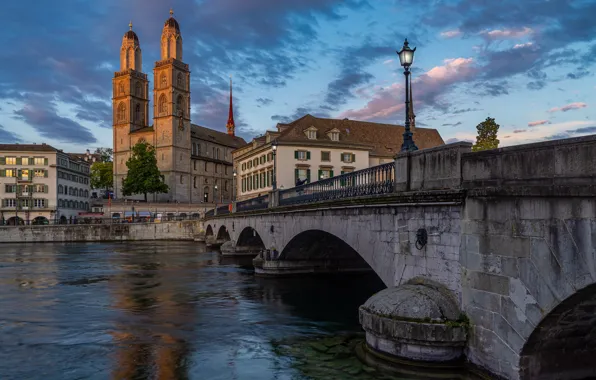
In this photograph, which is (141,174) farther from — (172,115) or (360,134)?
(360,134)

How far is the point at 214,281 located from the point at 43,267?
1598 cm

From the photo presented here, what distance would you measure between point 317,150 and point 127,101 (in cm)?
6807

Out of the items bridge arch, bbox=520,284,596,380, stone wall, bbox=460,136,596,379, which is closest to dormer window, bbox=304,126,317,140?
stone wall, bbox=460,136,596,379

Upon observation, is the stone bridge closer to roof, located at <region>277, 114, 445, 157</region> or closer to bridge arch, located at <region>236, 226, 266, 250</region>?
bridge arch, located at <region>236, 226, 266, 250</region>

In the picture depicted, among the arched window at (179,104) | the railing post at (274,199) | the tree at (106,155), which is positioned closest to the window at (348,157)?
the railing post at (274,199)

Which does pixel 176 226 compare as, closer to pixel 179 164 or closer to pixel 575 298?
pixel 179 164

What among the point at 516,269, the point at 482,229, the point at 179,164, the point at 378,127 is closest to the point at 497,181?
the point at 482,229

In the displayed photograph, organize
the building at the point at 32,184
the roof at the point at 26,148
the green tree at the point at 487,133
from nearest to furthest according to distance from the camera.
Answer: the green tree at the point at 487,133 < the building at the point at 32,184 < the roof at the point at 26,148

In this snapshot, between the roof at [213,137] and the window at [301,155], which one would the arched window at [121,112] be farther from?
the window at [301,155]

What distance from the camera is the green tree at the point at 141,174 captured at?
317ft

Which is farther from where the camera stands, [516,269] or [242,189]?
[242,189]

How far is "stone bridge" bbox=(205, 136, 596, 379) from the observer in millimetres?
8383

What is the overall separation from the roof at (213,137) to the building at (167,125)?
1.14 ft

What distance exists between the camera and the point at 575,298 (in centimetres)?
830
